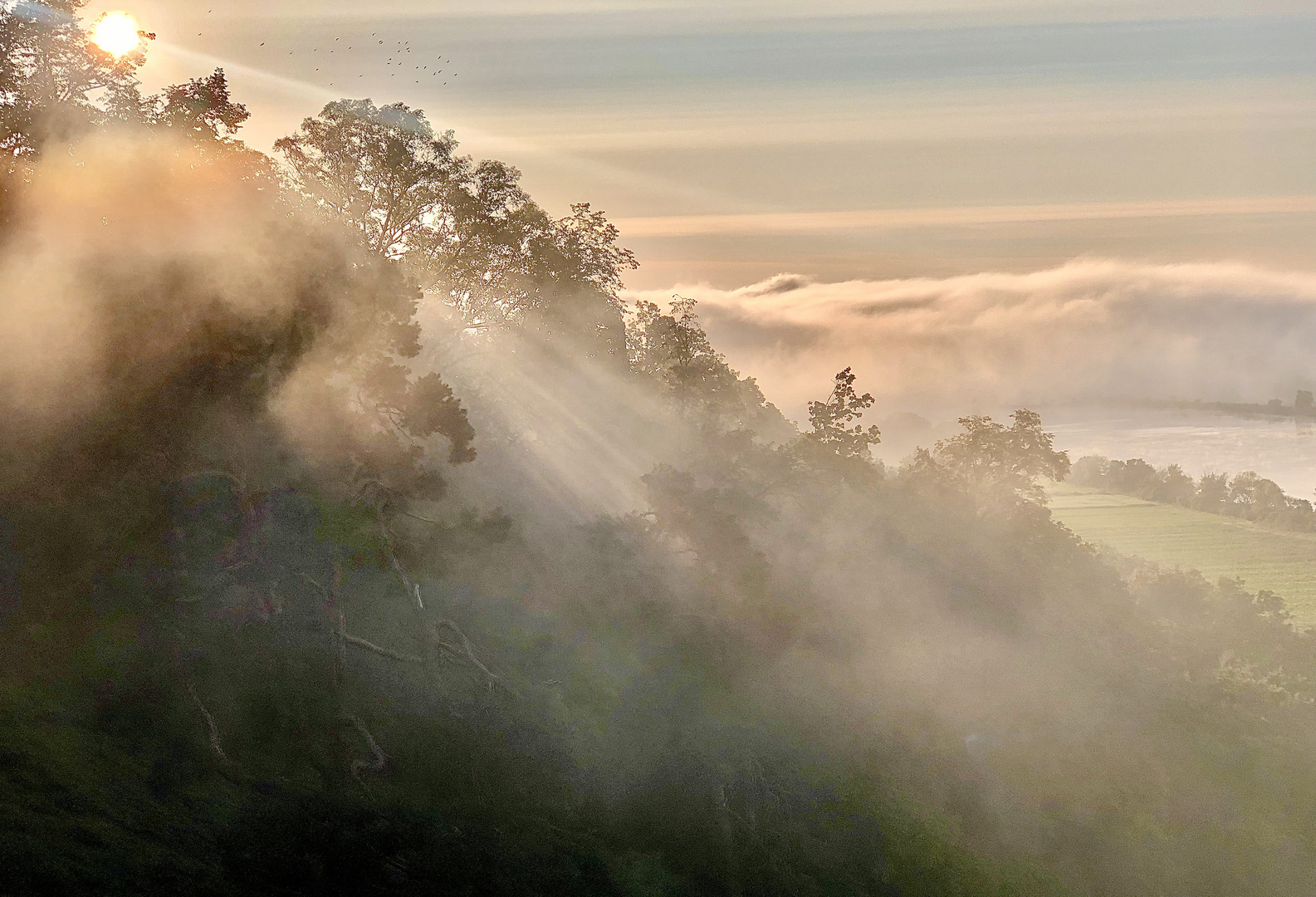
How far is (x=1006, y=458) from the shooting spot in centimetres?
6309

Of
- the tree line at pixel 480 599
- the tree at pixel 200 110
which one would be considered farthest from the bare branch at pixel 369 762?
the tree at pixel 200 110

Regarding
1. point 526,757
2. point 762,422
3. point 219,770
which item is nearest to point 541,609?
point 526,757

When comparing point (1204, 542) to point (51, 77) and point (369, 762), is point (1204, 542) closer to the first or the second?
point (369, 762)

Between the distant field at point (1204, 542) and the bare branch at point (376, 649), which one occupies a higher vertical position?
the bare branch at point (376, 649)

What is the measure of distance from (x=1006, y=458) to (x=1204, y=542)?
8098 centimetres

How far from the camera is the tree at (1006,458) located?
205ft

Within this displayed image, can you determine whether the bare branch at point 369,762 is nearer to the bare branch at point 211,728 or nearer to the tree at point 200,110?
the bare branch at point 211,728

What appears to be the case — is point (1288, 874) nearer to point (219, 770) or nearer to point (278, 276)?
point (219, 770)

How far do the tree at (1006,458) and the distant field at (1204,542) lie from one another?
4439 cm

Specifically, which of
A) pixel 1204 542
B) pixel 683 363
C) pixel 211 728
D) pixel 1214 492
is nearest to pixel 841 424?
pixel 683 363

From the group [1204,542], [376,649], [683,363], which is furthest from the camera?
[1204,542]

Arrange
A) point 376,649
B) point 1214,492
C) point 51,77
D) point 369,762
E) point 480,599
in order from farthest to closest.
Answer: point 1214,492
point 480,599
point 376,649
point 369,762
point 51,77

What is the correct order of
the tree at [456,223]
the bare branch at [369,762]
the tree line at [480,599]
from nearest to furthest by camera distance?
1. the tree line at [480,599]
2. the bare branch at [369,762]
3. the tree at [456,223]

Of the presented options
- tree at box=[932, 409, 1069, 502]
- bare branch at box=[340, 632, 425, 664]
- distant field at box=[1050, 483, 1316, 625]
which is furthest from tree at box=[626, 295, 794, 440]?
distant field at box=[1050, 483, 1316, 625]
